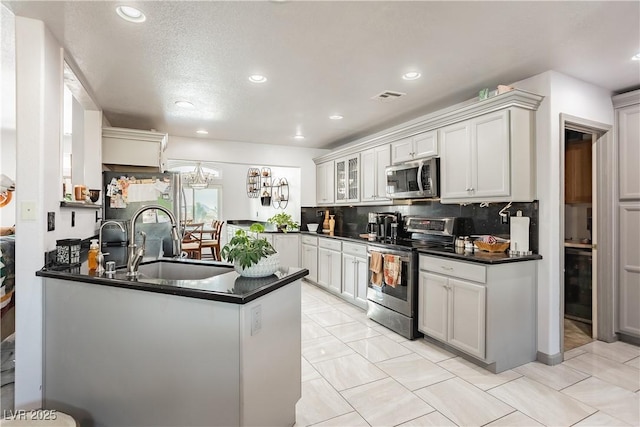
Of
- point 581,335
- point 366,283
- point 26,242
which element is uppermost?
point 26,242

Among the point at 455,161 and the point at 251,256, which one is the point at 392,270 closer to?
the point at 455,161

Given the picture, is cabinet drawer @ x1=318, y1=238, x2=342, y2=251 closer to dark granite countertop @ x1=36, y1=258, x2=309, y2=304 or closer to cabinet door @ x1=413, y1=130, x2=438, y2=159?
cabinet door @ x1=413, y1=130, x2=438, y2=159

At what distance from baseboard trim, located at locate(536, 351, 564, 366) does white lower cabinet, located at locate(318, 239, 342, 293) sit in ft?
7.92

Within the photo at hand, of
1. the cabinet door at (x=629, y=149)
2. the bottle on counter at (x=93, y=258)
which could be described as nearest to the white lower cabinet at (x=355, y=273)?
the cabinet door at (x=629, y=149)

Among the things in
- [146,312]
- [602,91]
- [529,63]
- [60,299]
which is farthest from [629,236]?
[60,299]

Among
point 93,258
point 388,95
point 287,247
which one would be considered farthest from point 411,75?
point 287,247

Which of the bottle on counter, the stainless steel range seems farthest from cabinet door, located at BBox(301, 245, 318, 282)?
the bottle on counter

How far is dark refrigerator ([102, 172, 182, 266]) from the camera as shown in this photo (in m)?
3.58

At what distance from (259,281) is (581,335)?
11.9ft

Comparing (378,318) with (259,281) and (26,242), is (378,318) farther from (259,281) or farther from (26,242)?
(26,242)

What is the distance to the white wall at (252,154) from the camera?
16.8 ft

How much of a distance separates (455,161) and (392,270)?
1272mm

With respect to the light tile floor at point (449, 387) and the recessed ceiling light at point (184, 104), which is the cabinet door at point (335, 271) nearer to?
the light tile floor at point (449, 387)

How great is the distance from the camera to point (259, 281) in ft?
5.60
